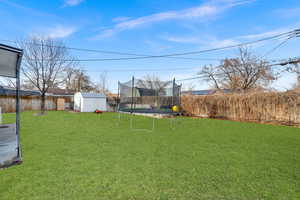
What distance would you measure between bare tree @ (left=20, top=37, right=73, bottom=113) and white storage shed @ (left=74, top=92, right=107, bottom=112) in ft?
9.40

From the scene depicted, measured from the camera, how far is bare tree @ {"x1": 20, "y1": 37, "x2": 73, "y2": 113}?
11.5m

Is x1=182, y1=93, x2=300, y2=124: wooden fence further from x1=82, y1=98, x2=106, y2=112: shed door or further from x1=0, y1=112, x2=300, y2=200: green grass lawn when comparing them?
x1=82, y1=98, x2=106, y2=112: shed door

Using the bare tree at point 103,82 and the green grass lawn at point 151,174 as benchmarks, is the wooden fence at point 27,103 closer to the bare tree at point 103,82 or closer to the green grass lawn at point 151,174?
→ the bare tree at point 103,82

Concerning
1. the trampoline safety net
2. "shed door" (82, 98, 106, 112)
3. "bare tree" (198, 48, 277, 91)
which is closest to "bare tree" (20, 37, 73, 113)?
"shed door" (82, 98, 106, 112)

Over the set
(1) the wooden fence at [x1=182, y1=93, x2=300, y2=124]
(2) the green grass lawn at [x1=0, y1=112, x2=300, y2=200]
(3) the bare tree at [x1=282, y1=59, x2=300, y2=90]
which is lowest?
(2) the green grass lawn at [x1=0, y1=112, x2=300, y2=200]

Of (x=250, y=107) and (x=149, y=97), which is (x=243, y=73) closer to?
(x=250, y=107)

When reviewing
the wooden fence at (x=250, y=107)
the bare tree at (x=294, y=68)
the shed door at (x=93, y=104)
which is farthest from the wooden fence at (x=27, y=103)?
the bare tree at (x=294, y=68)

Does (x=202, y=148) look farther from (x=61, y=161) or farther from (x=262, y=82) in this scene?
(x=262, y=82)

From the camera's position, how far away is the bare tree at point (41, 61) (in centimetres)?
1151

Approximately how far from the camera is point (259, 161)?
2537 millimetres

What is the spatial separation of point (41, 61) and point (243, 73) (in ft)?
64.4

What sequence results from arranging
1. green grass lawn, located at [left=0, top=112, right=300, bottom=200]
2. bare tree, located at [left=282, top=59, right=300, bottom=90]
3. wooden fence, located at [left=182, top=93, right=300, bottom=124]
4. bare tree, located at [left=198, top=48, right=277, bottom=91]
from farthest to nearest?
bare tree, located at [left=198, top=48, right=277, bottom=91] < bare tree, located at [left=282, top=59, right=300, bottom=90] < wooden fence, located at [left=182, top=93, right=300, bottom=124] < green grass lawn, located at [left=0, top=112, right=300, bottom=200]

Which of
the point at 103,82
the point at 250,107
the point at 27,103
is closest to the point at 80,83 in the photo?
the point at 103,82

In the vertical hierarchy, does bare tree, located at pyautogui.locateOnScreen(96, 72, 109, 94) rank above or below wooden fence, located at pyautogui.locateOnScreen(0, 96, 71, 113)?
above
